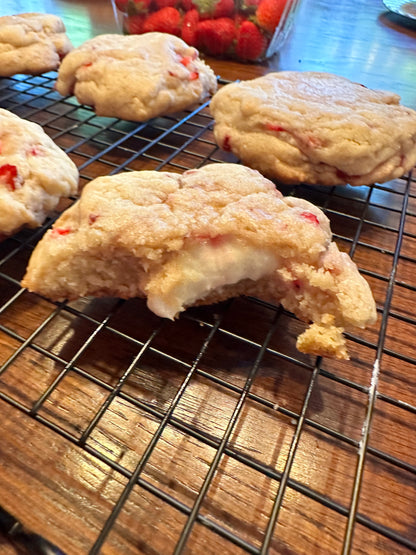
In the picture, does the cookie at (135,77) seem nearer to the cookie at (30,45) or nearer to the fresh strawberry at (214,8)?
the cookie at (30,45)

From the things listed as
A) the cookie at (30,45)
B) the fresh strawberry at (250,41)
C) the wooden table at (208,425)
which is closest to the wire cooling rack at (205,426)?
the wooden table at (208,425)

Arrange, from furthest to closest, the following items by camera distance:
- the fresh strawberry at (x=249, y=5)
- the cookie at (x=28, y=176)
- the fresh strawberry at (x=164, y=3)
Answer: the fresh strawberry at (x=164, y=3) → the fresh strawberry at (x=249, y=5) → the cookie at (x=28, y=176)

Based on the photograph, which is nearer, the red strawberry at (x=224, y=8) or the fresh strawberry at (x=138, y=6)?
the red strawberry at (x=224, y=8)

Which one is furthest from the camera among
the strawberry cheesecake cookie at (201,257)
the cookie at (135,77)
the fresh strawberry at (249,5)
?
the fresh strawberry at (249,5)

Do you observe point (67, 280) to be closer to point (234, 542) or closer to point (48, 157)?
point (48, 157)

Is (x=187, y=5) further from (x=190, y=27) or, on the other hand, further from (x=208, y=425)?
(x=208, y=425)

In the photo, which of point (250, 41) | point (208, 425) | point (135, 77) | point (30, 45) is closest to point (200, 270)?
point (208, 425)

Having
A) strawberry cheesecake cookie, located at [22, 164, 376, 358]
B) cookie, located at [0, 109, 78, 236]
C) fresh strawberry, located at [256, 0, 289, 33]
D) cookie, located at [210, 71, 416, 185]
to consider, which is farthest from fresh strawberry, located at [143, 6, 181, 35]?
strawberry cheesecake cookie, located at [22, 164, 376, 358]

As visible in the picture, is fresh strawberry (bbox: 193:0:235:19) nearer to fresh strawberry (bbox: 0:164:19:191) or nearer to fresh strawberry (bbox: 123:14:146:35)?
fresh strawberry (bbox: 123:14:146:35)

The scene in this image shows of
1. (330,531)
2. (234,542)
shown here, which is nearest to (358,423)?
(330,531)
